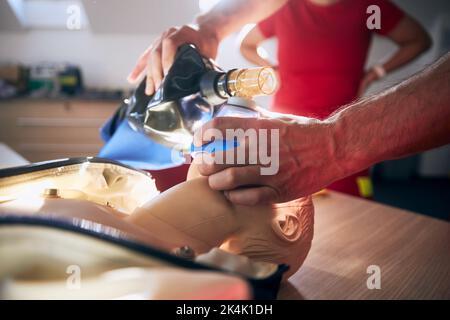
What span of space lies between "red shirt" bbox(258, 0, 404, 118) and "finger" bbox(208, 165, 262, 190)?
0.70m

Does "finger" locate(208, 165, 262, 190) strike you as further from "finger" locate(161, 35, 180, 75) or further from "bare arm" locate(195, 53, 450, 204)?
"finger" locate(161, 35, 180, 75)

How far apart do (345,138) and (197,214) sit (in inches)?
7.3

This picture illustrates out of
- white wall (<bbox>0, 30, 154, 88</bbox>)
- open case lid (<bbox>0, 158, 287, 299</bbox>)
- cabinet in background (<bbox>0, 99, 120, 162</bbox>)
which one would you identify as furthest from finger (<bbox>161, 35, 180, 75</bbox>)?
white wall (<bbox>0, 30, 154, 88</bbox>)

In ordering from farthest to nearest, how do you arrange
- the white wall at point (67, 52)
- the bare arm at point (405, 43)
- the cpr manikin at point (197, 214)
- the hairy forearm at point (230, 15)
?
the white wall at point (67, 52) → the bare arm at point (405, 43) → the hairy forearm at point (230, 15) → the cpr manikin at point (197, 214)

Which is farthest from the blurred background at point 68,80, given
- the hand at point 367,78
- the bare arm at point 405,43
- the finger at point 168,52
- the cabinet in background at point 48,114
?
the finger at point 168,52

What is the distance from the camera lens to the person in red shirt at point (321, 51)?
1.09 metres

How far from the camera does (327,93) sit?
3.73 feet

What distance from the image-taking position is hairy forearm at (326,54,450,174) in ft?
1.39

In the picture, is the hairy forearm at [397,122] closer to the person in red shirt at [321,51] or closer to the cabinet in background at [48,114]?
the person in red shirt at [321,51]

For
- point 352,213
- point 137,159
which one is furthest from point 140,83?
point 352,213

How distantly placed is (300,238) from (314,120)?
0.48ft

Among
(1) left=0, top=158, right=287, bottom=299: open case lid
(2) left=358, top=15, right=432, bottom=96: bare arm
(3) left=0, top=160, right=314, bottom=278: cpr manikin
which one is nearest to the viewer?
(1) left=0, top=158, right=287, bottom=299: open case lid

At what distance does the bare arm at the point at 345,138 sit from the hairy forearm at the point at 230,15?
0.31 meters
